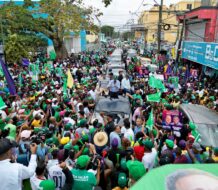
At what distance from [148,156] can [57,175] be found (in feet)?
5.29

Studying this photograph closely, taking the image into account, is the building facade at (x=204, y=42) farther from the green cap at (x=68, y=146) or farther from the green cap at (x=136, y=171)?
the green cap at (x=136, y=171)

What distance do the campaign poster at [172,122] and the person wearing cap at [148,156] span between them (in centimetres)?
182

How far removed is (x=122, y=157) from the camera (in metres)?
4.55

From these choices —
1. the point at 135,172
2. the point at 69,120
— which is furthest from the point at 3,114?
the point at 135,172

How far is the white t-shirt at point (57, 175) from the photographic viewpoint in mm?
3830

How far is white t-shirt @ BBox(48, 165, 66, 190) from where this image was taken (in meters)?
3.83

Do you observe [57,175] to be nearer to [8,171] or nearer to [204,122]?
[8,171]

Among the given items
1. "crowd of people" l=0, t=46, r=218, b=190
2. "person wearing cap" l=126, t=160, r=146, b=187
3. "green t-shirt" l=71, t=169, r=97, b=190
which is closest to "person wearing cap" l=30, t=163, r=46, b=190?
"crowd of people" l=0, t=46, r=218, b=190

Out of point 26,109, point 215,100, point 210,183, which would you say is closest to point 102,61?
point 215,100

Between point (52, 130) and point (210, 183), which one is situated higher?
point (210, 183)

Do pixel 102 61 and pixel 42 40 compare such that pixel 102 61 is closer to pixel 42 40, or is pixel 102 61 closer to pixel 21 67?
pixel 42 40

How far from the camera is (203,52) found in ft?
52.4

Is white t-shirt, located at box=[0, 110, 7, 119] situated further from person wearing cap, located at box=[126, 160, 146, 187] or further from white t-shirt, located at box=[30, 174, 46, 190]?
person wearing cap, located at box=[126, 160, 146, 187]

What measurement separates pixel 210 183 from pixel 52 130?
478 cm
